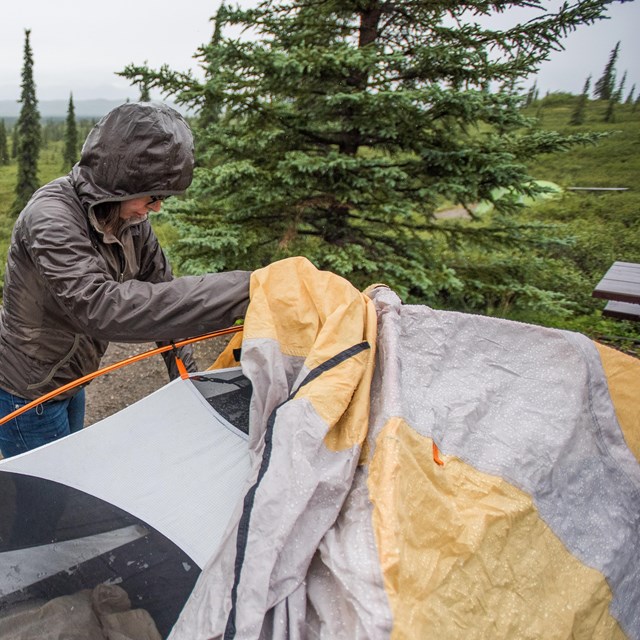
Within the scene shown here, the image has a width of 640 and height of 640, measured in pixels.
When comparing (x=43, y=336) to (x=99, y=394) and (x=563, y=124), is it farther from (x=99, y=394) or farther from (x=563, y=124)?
(x=563, y=124)

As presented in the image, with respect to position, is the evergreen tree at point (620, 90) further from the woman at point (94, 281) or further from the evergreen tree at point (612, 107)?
the woman at point (94, 281)

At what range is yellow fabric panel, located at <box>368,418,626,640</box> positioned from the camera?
49.4 inches

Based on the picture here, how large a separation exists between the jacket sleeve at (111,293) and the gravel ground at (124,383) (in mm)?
2790

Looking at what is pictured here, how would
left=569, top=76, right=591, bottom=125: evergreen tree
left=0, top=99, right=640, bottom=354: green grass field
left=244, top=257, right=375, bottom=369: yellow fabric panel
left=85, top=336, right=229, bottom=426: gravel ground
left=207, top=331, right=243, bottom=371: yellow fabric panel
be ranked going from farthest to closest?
left=569, top=76, right=591, bottom=125: evergreen tree → left=0, top=99, right=640, bottom=354: green grass field → left=85, top=336, right=229, bottom=426: gravel ground → left=207, top=331, right=243, bottom=371: yellow fabric panel → left=244, top=257, right=375, bottom=369: yellow fabric panel

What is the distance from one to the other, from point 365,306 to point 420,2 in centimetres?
410

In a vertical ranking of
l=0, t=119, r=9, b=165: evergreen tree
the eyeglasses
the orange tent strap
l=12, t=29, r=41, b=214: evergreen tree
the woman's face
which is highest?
the eyeglasses

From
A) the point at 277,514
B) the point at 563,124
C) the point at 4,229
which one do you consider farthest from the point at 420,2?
the point at 4,229

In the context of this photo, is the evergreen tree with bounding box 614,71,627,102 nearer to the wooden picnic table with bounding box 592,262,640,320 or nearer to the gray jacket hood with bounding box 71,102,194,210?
the wooden picnic table with bounding box 592,262,640,320

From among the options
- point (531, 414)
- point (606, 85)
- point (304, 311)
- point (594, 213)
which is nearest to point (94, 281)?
point (304, 311)

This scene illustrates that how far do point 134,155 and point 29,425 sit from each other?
1114mm

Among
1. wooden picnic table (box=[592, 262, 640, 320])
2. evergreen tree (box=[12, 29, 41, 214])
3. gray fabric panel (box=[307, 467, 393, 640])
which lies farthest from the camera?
evergreen tree (box=[12, 29, 41, 214])

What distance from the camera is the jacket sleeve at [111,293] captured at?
4.86 feet

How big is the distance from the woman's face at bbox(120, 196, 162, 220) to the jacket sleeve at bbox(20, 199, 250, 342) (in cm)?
20

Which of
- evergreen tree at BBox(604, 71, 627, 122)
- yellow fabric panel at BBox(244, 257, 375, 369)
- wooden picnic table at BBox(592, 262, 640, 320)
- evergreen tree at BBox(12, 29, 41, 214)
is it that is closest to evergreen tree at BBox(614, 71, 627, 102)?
evergreen tree at BBox(604, 71, 627, 122)
